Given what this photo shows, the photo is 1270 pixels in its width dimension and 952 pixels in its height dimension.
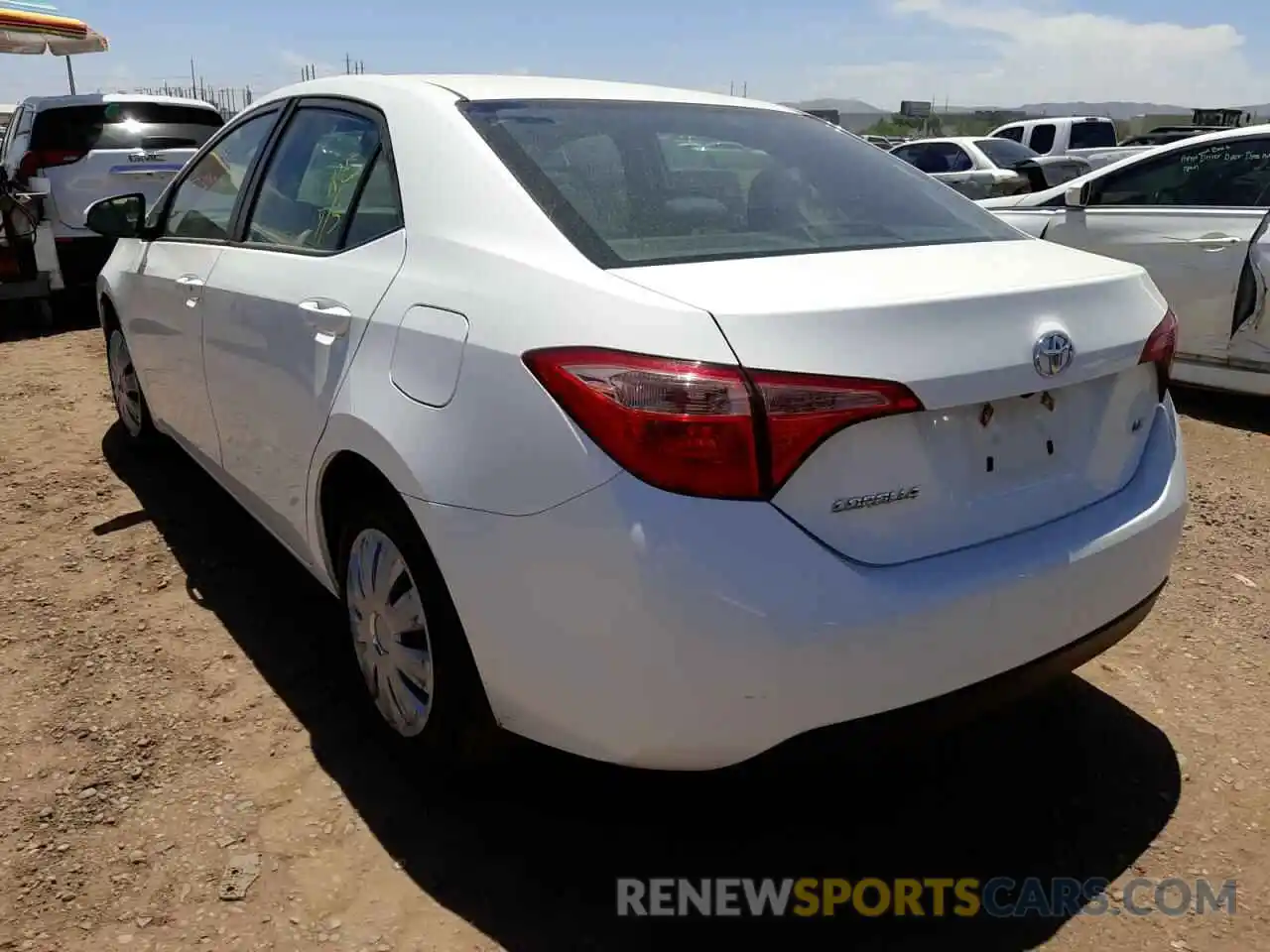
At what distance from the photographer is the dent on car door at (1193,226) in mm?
5414

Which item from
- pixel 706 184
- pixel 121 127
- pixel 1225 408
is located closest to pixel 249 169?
pixel 706 184

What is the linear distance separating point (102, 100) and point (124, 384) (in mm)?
4905

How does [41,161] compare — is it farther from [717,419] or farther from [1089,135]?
[1089,135]

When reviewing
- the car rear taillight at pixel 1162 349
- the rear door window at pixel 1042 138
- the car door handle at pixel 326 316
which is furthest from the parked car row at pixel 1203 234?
the rear door window at pixel 1042 138

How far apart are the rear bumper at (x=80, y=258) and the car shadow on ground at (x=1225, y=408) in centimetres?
756

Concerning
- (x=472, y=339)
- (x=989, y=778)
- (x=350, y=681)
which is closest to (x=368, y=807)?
(x=350, y=681)

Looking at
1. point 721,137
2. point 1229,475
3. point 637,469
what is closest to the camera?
point 637,469

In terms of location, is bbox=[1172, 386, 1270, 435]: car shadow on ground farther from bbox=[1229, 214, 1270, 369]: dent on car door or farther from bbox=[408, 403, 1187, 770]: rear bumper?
bbox=[408, 403, 1187, 770]: rear bumper

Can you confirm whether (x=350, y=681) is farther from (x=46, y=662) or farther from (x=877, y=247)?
(x=877, y=247)

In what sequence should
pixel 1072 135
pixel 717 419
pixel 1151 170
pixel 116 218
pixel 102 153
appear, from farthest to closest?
pixel 1072 135, pixel 102 153, pixel 1151 170, pixel 116 218, pixel 717 419

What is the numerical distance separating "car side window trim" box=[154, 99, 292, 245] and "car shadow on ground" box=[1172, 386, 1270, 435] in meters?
4.89

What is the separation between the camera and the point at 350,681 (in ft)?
9.85

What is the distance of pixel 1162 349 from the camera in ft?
7.41

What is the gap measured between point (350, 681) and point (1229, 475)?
3999 millimetres
